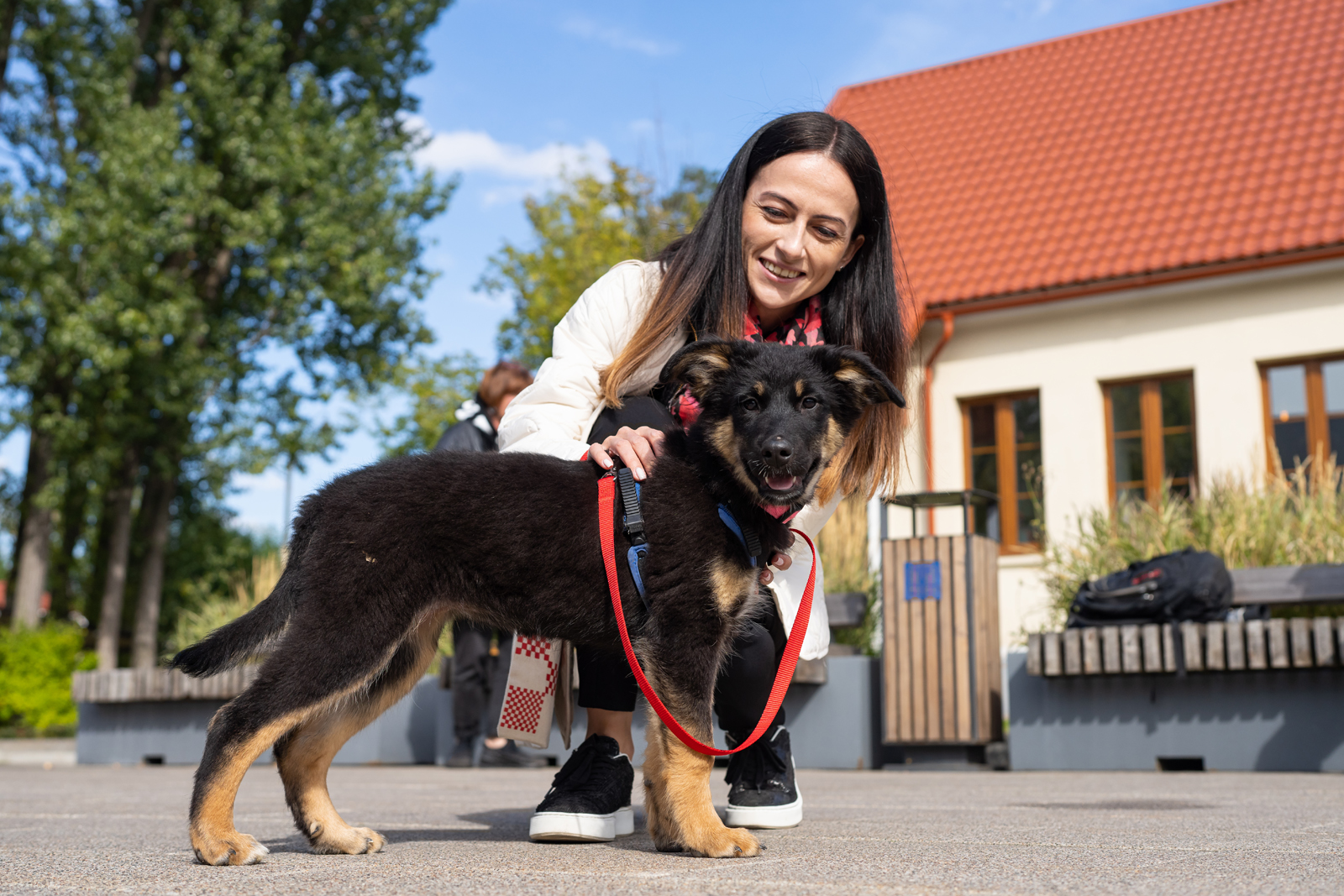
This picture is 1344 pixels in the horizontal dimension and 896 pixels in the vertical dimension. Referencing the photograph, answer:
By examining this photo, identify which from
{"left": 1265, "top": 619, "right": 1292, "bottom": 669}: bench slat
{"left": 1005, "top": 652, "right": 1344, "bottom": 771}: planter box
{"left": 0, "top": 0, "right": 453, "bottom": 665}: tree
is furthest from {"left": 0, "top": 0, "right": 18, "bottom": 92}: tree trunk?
{"left": 1265, "top": 619, "right": 1292, "bottom": 669}: bench slat

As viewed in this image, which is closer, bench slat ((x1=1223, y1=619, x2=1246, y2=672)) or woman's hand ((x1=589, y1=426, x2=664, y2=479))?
woman's hand ((x1=589, y1=426, x2=664, y2=479))

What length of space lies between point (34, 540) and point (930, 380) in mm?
14397

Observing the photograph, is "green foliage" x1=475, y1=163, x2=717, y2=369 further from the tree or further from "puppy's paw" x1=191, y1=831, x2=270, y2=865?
"puppy's paw" x1=191, y1=831, x2=270, y2=865

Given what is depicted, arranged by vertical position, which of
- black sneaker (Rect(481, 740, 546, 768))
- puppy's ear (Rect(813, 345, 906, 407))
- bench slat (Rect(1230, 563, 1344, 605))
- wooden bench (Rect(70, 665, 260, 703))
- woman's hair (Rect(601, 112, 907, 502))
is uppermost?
woman's hair (Rect(601, 112, 907, 502))

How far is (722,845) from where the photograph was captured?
10.0ft

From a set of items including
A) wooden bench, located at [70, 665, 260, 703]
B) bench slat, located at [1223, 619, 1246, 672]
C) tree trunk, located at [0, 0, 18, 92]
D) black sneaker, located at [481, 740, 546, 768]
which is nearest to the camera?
bench slat, located at [1223, 619, 1246, 672]

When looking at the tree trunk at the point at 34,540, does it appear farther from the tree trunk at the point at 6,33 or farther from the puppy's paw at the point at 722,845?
the puppy's paw at the point at 722,845

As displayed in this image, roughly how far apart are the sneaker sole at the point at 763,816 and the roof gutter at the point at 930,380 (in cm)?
1166

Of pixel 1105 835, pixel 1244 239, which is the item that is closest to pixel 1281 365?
pixel 1244 239

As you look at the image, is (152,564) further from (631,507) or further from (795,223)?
(631,507)

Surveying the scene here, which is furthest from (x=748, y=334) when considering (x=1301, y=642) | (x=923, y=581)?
(x=1301, y=642)

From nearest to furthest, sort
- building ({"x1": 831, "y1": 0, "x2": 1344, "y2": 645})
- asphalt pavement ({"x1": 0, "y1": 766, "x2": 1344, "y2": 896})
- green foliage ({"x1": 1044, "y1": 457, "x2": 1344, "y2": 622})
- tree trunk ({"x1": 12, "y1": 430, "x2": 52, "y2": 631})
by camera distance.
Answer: asphalt pavement ({"x1": 0, "y1": 766, "x2": 1344, "y2": 896}), green foliage ({"x1": 1044, "y1": 457, "x2": 1344, "y2": 622}), building ({"x1": 831, "y1": 0, "x2": 1344, "y2": 645}), tree trunk ({"x1": 12, "y1": 430, "x2": 52, "y2": 631})

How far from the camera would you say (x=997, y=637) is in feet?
27.5

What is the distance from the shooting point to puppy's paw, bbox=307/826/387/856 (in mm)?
3244
